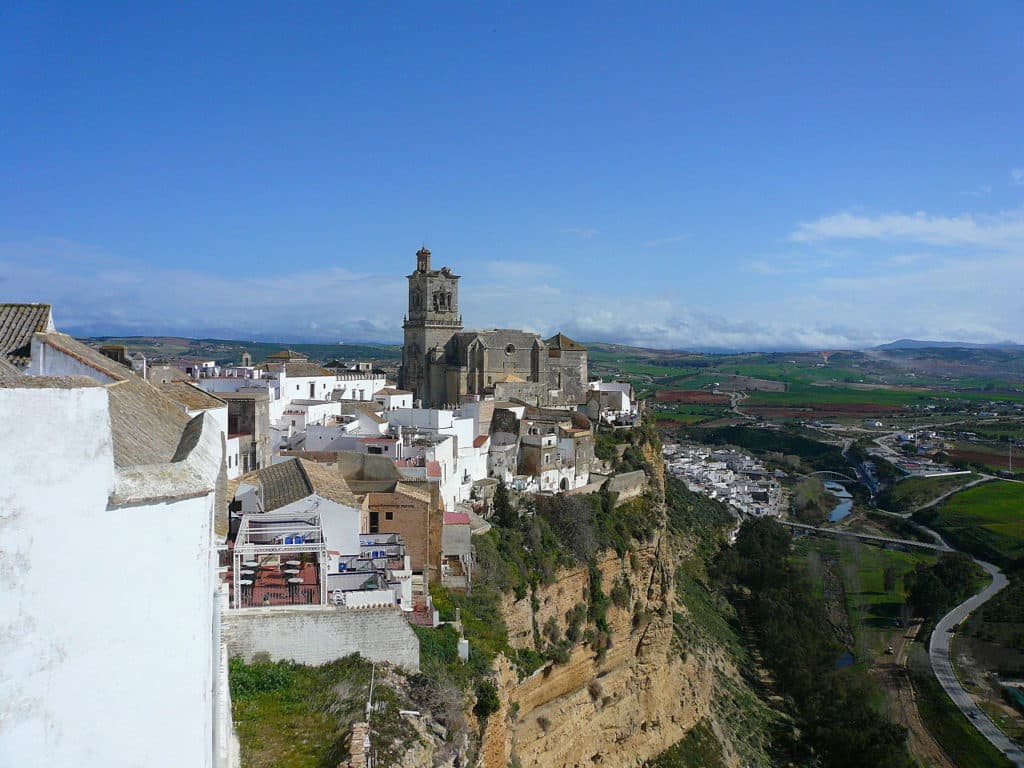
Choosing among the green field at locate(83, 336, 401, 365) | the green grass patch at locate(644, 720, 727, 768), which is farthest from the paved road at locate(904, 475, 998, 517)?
the green field at locate(83, 336, 401, 365)

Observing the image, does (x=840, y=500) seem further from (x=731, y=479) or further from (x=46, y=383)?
(x=46, y=383)

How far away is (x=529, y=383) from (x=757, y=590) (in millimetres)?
19788

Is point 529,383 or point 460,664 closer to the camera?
point 460,664

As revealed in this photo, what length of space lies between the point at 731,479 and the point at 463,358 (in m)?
39.3

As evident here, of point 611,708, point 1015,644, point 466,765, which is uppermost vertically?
point 466,765

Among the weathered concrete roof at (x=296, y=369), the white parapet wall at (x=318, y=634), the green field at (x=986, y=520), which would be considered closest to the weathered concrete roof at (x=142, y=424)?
the white parapet wall at (x=318, y=634)

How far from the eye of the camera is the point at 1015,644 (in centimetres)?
4222

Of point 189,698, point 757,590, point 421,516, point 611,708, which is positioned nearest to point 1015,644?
point 757,590

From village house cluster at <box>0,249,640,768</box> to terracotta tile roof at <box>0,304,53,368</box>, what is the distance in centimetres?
3

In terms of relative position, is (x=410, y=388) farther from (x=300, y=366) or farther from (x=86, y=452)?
(x=86, y=452)

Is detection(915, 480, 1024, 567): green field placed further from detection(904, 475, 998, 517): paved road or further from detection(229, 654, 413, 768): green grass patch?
detection(229, 654, 413, 768): green grass patch

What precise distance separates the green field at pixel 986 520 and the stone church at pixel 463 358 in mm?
36226

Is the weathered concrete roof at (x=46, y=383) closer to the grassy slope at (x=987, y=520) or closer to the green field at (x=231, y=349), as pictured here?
the grassy slope at (x=987, y=520)

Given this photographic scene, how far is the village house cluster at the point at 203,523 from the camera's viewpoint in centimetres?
320
